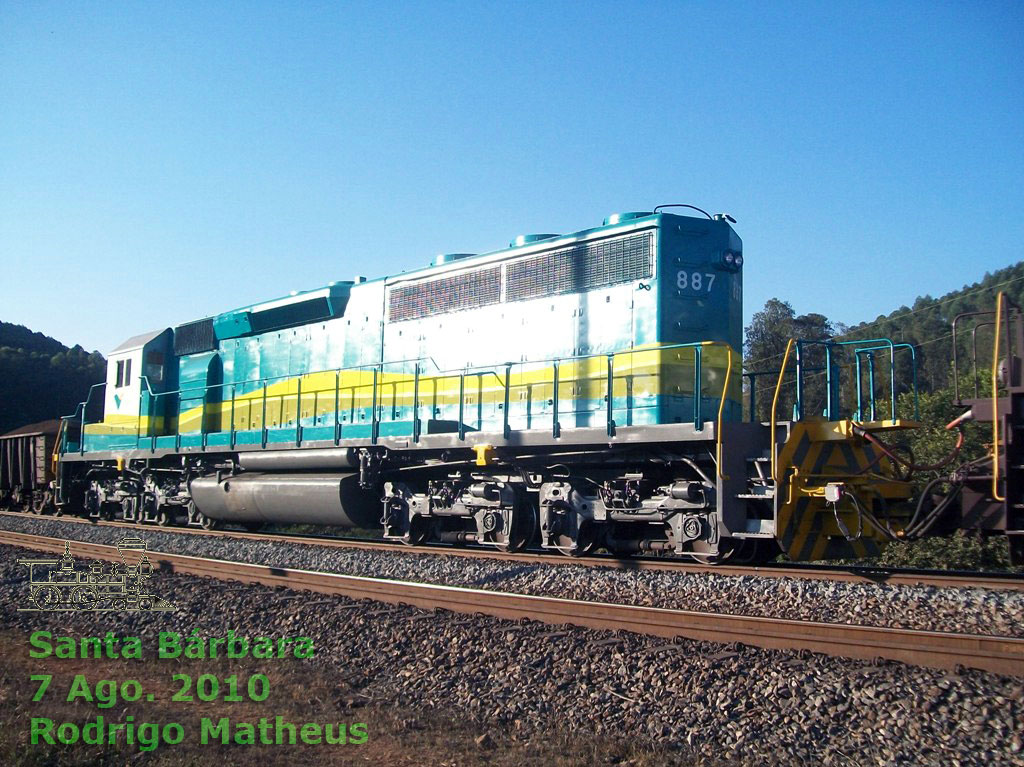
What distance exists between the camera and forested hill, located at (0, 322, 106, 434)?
39.3m

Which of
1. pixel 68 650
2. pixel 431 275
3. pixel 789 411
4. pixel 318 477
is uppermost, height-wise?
pixel 431 275

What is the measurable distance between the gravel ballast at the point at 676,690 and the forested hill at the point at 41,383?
3803 centimetres

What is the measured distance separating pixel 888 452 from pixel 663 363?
235 centimetres

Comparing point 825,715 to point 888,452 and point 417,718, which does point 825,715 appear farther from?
point 888,452

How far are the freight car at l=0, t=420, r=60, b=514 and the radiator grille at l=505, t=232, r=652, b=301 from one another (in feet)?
47.1

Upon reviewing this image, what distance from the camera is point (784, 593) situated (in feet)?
22.8

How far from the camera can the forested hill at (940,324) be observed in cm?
3719

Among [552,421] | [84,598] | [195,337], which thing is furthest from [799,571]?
[195,337]

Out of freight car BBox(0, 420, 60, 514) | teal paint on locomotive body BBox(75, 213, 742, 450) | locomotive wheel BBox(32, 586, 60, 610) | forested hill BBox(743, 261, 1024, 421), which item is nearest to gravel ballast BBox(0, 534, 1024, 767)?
locomotive wheel BBox(32, 586, 60, 610)

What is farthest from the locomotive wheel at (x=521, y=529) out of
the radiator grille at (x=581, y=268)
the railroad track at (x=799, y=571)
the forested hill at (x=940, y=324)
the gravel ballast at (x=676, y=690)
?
the forested hill at (x=940, y=324)

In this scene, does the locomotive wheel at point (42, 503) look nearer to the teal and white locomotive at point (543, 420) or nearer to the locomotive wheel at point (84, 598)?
the teal and white locomotive at point (543, 420)

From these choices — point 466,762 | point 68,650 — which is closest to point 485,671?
point 466,762

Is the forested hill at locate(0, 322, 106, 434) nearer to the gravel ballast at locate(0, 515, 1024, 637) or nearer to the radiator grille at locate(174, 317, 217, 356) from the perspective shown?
the radiator grille at locate(174, 317, 217, 356)

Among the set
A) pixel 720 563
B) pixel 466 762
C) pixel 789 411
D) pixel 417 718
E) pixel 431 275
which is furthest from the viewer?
pixel 431 275
